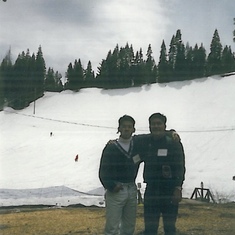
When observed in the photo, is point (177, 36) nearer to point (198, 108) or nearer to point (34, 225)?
point (198, 108)

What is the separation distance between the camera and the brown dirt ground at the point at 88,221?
183 cm

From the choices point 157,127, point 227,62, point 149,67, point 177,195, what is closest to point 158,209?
point 177,195

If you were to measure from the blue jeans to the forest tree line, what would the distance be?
56 centimetres

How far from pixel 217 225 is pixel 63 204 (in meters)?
→ 1.12

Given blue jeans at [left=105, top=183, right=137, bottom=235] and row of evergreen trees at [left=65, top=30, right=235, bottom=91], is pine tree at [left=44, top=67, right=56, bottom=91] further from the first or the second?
blue jeans at [left=105, top=183, right=137, bottom=235]

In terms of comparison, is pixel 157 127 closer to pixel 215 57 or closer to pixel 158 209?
pixel 158 209

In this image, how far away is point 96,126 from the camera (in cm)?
192

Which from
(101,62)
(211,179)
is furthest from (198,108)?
(211,179)

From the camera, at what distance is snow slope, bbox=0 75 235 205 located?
1.78 metres

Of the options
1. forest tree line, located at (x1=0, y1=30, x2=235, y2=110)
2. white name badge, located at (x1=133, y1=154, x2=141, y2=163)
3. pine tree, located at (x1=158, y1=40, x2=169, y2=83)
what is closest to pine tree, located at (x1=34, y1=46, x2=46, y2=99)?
forest tree line, located at (x1=0, y1=30, x2=235, y2=110)

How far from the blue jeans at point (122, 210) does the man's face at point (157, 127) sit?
0.58 ft

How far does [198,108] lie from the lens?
186 centimetres

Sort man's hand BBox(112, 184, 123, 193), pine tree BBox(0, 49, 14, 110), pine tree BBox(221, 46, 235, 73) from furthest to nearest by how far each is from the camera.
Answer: pine tree BBox(221, 46, 235, 73) < pine tree BBox(0, 49, 14, 110) < man's hand BBox(112, 184, 123, 193)

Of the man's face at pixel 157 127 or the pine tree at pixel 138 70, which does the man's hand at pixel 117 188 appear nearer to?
the man's face at pixel 157 127
